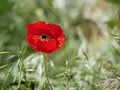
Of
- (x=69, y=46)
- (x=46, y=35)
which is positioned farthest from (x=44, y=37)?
(x=69, y=46)

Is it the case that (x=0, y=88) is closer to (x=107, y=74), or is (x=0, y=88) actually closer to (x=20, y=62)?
(x=20, y=62)

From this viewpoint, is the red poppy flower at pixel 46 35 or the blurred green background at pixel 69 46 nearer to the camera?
the red poppy flower at pixel 46 35

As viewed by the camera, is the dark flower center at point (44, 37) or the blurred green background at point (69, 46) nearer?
the dark flower center at point (44, 37)

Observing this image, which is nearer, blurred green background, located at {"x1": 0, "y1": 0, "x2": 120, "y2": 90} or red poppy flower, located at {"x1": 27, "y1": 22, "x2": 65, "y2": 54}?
red poppy flower, located at {"x1": 27, "y1": 22, "x2": 65, "y2": 54}

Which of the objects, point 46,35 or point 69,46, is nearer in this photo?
point 46,35

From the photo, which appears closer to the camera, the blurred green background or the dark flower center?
the dark flower center

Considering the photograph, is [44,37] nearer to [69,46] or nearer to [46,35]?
[46,35]

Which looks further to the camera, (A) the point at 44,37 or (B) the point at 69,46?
(B) the point at 69,46

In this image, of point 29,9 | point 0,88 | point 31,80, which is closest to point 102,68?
point 31,80
